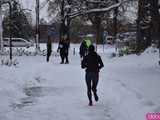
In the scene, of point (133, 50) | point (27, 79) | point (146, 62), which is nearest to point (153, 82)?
point (27, 79)

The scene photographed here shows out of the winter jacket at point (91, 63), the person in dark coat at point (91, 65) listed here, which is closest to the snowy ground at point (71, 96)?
the person in dark coat at point (91, 65)

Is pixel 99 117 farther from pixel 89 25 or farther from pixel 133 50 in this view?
pixel 89 25

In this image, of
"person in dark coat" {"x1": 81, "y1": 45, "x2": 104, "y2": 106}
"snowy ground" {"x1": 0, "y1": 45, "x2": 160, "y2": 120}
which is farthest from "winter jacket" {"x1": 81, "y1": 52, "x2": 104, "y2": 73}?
"snowy ground" {"x1": 0, "y1": 45, "x2": 160, "y2": 120}

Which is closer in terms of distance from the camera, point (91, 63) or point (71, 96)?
point (91, 63)

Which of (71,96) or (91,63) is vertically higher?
(91,63)

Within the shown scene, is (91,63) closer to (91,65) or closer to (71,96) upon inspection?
(91,65)

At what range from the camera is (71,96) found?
16672 mm

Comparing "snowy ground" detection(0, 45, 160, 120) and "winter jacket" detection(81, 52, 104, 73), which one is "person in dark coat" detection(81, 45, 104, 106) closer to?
"winter jacket" detection(81, 52, 104, 73)

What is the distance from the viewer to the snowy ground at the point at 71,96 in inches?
497

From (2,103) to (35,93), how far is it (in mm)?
2912

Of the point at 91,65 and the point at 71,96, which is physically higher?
the point at 91,65

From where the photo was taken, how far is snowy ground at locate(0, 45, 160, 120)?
12.6 meters

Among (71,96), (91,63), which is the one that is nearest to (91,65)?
(91,63)

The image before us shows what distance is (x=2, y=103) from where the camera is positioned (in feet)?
47.8
